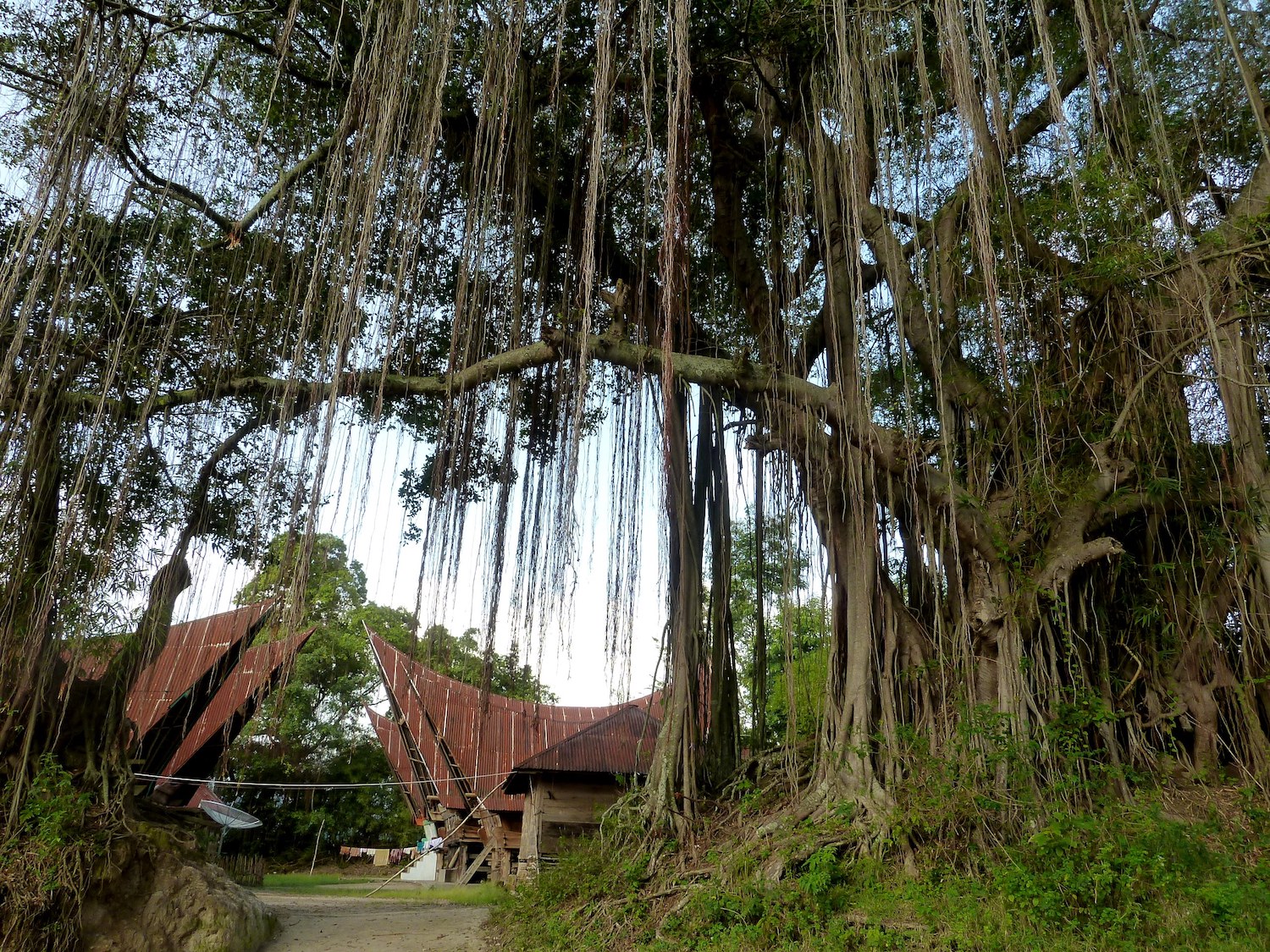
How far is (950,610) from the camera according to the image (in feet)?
11.6

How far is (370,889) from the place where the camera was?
28.8 feet

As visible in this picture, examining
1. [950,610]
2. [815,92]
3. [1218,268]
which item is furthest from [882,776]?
[815,92]

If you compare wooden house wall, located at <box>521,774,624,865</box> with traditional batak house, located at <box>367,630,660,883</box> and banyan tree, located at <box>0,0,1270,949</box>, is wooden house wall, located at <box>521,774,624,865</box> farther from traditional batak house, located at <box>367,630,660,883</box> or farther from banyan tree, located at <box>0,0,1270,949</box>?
banyan tree, located at <box>0,0,1270,949</box>

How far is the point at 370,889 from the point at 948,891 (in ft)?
25.9

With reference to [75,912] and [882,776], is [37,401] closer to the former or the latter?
[75,912]

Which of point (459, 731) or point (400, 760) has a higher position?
point (459, 731)

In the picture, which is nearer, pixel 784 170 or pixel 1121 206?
pixel 1121 206

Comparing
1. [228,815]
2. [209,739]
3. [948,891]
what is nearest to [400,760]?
[228,815]

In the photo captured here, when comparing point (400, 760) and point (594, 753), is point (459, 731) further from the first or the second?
point (594, 753)

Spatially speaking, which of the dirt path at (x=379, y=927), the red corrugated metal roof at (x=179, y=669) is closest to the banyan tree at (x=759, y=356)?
the red corrugated metal roof at (x=179, y=669)

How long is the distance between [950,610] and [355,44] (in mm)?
3887

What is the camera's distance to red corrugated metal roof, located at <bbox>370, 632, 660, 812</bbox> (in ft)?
28.6

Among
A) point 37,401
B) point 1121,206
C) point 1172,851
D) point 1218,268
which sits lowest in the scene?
point 1172,851

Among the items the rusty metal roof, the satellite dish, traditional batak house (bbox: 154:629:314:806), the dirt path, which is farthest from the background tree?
the dirt path
